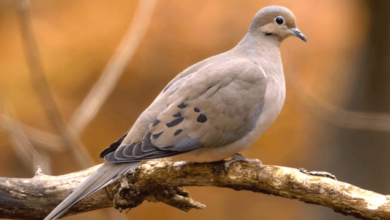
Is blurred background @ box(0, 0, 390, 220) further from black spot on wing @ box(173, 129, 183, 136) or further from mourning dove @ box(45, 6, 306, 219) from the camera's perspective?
black spot on wing @ box(173, 129, 183, 136)

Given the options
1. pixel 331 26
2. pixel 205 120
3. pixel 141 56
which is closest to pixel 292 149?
pixel 331 26

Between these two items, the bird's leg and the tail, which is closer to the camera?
the tail

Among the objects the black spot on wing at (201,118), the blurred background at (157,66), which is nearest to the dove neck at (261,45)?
the black spot on wing at (201,118)

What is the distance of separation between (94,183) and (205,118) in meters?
0.62

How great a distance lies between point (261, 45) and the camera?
3.13m

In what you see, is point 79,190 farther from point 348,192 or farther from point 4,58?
point 4,58

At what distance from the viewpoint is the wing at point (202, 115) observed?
2.68 m

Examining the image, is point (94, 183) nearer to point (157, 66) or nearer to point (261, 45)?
point (261, 45)

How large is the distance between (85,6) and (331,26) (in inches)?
135

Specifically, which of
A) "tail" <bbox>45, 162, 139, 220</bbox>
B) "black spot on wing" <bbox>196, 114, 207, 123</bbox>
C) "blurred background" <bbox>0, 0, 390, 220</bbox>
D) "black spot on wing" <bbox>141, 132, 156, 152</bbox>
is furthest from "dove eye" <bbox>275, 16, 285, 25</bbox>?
"blurred background" <bbox>0, 0, 390, 220</bbox>

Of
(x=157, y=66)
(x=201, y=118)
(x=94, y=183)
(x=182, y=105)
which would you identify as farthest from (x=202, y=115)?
(x=157, y=66)

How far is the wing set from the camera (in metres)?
2.68

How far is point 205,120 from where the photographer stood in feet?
8.98

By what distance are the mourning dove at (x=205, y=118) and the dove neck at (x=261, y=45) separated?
16 centimetres
